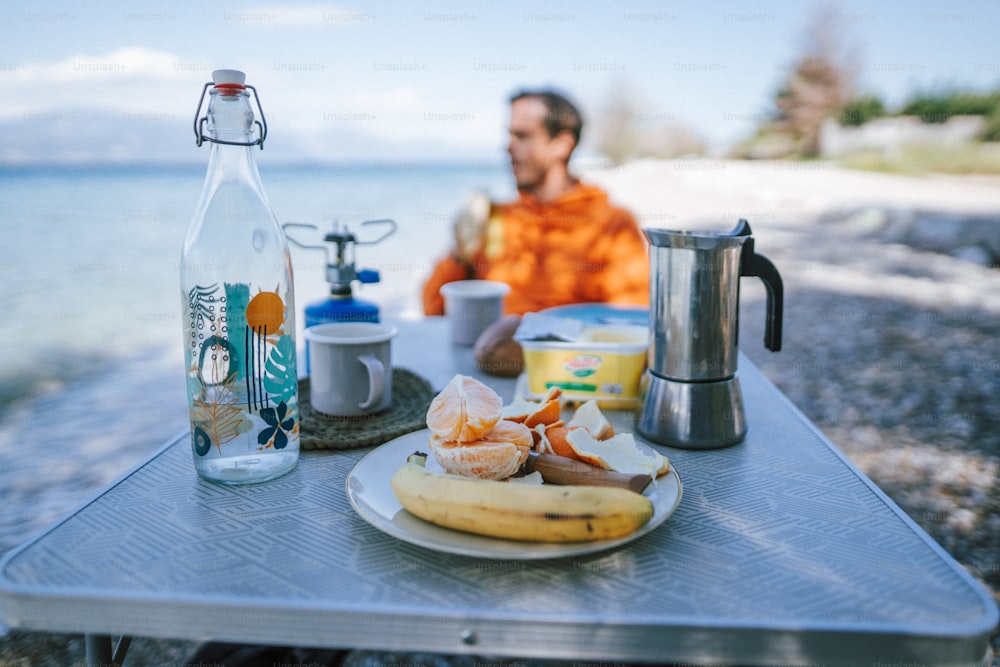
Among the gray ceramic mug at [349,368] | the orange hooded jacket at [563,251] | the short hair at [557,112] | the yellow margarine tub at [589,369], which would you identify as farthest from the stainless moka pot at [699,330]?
the short hair at [557,112]

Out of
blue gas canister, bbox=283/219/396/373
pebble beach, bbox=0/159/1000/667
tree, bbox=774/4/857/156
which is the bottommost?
pebble beach, bbox=0/159/1000/667

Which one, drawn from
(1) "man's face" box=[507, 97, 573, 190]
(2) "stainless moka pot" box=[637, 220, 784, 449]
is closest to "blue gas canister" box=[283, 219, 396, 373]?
(2) "stainless moka pot" box=[637, 220, 784, 449]

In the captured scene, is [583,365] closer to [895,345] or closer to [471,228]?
[471,228]

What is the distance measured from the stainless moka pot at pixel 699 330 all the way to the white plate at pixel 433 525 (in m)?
0.19

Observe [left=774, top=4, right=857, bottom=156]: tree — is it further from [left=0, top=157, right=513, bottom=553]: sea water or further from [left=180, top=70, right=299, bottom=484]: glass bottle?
[left=180, top=70, right=299, bottom=484]: glass bottle

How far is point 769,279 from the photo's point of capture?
962mm

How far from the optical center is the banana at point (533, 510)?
2.13 feet

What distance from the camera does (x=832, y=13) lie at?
2606cm

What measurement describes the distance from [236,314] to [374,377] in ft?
0.92

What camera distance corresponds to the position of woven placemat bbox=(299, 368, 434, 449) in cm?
100

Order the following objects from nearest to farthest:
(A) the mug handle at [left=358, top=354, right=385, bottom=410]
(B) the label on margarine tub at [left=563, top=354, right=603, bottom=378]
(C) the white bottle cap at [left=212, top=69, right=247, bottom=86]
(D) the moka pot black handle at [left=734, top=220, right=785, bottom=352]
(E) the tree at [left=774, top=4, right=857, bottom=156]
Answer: (C) the white bottle cap at [left=212, top=69, right=247, bottom=86] → (D) the moka pot black handle at [left=734, top=220, right=785, bottom=352] → (A) the mug handle at [left=358, top=354, right=385, bottom=410] → (B) the label on margarine tub at [left=563, top=354, right=603, bottom=378] → (E) the tree at [left=774, top=4, right=857, bottom=156]

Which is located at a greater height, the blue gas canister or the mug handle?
the blue gas canister

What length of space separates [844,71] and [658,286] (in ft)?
95.5

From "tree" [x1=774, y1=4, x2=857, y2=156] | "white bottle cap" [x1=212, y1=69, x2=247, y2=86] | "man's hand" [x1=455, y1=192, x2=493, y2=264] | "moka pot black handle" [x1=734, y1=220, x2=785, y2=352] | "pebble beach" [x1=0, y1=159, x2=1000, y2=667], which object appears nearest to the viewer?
"white bottle cap" [x1=212, y1=69, x2=247, y2=86]
